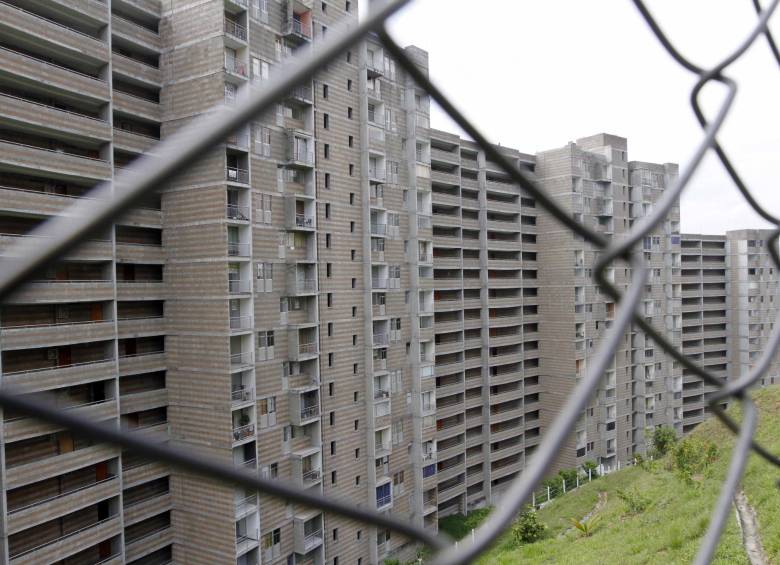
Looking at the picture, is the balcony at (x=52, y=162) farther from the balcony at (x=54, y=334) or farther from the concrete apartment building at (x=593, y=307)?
the concrete apartment building at (x=593, y=307)

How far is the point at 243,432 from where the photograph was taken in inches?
273

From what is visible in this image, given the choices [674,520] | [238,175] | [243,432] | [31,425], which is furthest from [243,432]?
[674,520]

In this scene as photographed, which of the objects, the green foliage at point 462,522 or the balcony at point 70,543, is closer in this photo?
the balcony at point 70,543

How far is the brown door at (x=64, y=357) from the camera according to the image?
6.69m

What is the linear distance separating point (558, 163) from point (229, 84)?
8156 mm

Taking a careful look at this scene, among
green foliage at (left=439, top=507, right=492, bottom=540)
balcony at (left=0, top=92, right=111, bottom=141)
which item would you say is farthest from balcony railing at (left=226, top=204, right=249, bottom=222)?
green foliage at (left=439, top=507, right=492, bottom=540)

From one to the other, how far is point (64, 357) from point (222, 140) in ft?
25.0

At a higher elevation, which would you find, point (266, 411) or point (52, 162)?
point (52, 162)

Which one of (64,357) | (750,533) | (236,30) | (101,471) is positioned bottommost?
(101,471)

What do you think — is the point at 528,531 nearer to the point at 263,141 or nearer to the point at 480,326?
the point at 263,141

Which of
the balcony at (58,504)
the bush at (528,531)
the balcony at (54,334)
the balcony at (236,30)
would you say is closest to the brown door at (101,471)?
the balcony at (58,504)

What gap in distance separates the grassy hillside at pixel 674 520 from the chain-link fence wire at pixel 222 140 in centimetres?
177

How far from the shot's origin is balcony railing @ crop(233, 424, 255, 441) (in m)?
6.83

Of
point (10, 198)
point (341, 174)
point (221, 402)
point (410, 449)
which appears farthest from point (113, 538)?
point (341, 174)
